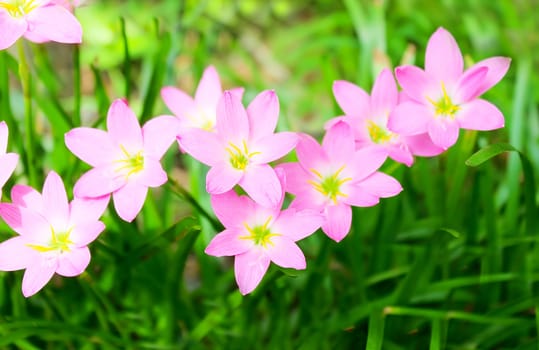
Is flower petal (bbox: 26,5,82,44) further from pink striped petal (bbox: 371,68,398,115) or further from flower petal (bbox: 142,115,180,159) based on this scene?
pink striped petal (bbox: 371,68,398,115)

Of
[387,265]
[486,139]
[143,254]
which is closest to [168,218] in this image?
[143,254]

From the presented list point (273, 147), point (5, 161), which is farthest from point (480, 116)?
point (5, 161)

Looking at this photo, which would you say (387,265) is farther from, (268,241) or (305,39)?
(305,39)

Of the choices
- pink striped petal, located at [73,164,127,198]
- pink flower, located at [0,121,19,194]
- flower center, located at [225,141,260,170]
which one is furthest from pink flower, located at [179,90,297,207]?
pink flower, located at [0,121,19,194]

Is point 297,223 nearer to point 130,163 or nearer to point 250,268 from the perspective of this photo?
point 250,268

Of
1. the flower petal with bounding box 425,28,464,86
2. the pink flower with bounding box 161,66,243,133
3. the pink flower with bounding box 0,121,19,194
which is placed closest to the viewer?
the pink flower with bounding box 0,121,19,194
